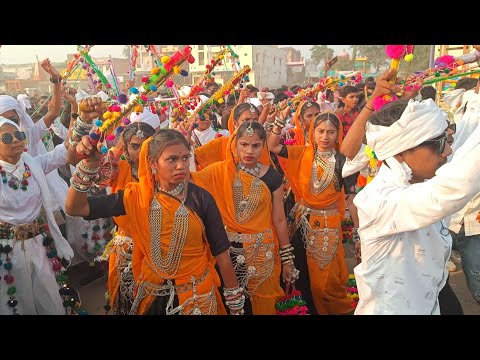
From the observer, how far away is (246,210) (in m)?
3.93

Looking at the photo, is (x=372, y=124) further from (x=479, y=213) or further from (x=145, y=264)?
(x=479, y=213)

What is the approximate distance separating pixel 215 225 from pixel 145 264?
1.82 feet

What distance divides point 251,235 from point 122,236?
1.09 m

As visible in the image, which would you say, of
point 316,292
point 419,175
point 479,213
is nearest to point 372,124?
point 419,175

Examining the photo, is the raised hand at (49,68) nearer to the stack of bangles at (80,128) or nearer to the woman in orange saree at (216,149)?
the woman in orange saree at (216,149)

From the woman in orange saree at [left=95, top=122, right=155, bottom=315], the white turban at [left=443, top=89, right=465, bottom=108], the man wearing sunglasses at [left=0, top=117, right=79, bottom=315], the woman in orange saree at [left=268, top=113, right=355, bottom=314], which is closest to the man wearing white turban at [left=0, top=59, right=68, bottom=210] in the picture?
the man wearing sunglasses at [left=0, top=117, right=79, bottom=315]

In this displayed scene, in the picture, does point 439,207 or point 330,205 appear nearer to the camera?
point 439,207

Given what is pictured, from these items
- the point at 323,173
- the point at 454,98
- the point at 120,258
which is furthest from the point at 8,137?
the point at 454,98

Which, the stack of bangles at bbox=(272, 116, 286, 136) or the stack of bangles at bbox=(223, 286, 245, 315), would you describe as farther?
the stack of bangles at bbox=(272, 116, 286, 136)

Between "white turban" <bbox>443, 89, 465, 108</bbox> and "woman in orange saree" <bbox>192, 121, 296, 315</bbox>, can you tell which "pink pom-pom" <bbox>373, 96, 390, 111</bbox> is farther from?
"white turban" <bbox>443, 89, 465, 108</bbox>

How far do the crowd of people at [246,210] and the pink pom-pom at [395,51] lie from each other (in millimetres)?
107

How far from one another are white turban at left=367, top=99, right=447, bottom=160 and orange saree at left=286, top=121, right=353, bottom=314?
2546 mm

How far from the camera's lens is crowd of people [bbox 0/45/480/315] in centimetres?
209

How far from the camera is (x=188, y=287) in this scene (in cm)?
305
